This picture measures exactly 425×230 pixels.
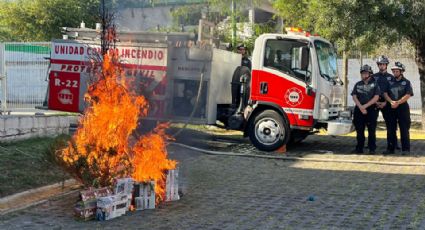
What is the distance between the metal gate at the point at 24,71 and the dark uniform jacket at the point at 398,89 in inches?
360

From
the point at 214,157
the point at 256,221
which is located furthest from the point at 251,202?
the point at 214,157

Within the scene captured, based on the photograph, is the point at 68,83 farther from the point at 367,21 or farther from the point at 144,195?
the point at 367,21

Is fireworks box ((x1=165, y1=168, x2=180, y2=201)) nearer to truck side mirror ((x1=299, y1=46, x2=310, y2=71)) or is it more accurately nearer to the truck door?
the truck door

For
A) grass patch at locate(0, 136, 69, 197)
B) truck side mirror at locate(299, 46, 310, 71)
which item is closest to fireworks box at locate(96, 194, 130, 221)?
grass patch at locate(0, 136, 69, 197)

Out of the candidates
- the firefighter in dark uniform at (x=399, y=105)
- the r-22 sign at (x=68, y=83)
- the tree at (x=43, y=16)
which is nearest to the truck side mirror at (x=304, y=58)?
the firefighter in dark uniform at (x=399, y=105)

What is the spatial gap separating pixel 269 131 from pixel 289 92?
37.6 inches

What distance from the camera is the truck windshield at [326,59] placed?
37.3 feet

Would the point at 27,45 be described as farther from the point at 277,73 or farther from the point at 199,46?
the point at 277,73

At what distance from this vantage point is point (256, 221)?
6.15 metres

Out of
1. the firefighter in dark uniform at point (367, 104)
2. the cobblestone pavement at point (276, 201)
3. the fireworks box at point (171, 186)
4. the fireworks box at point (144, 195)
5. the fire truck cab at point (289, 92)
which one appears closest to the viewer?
the cobblestone pavement at point (276, 201)

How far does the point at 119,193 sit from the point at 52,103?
21.0 feet

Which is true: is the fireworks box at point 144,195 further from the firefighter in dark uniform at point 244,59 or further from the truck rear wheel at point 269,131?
the firefighter in dark uniform at point 244,59

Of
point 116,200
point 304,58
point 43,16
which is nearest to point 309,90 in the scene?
point 304,58

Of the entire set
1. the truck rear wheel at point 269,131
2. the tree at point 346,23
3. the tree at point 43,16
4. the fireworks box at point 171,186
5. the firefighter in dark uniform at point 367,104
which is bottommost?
the fireworks box at point 171,186
